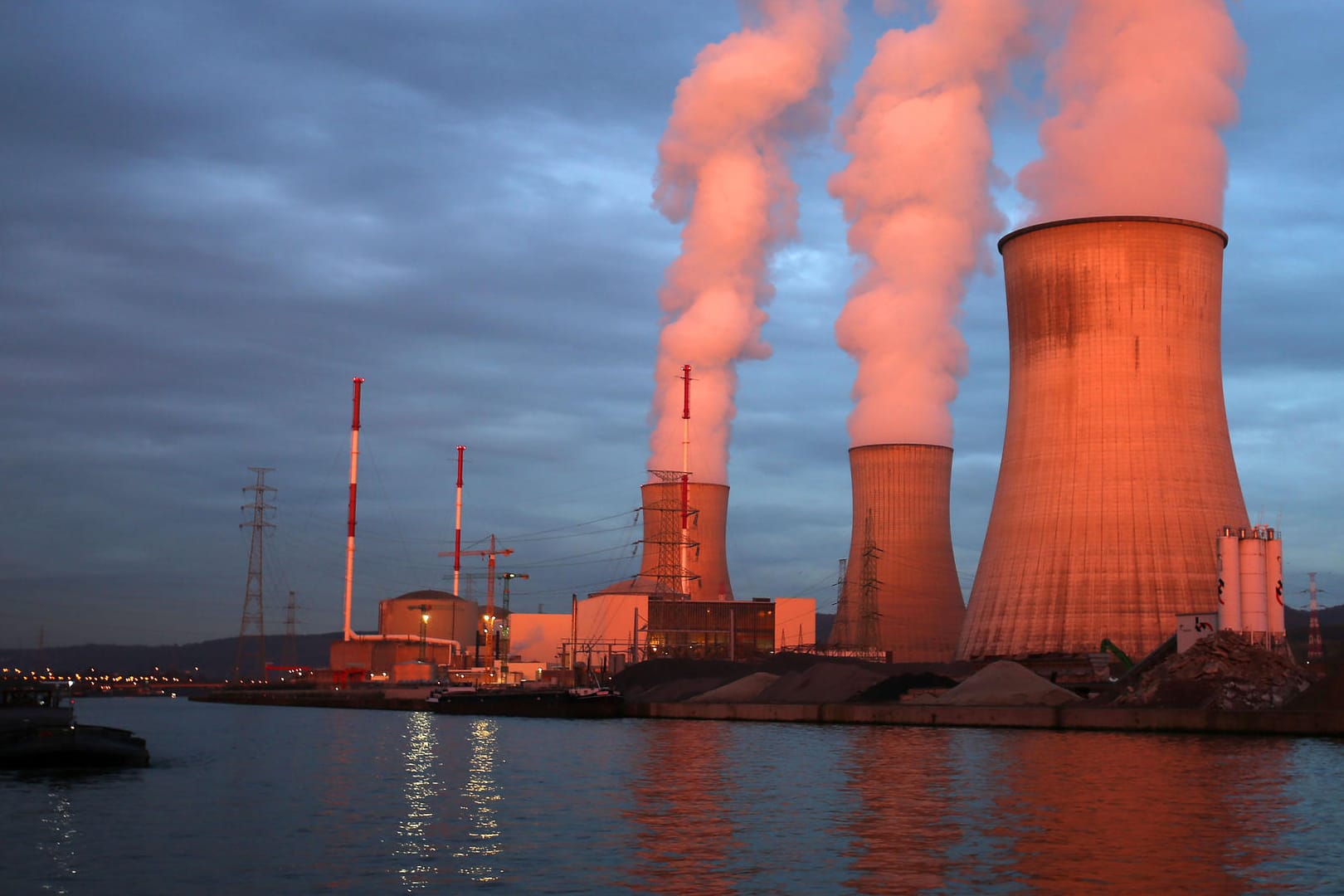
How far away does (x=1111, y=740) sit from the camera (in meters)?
30.4

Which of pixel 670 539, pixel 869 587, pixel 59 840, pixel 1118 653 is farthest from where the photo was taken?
pixel 670 539

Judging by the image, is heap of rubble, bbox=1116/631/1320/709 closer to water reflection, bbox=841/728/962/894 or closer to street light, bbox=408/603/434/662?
water reflection, bbox=841/728/962/894

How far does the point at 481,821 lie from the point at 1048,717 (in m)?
22.2

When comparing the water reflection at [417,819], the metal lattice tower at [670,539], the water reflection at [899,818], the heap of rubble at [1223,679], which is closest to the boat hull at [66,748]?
the water reflection at [417,819]

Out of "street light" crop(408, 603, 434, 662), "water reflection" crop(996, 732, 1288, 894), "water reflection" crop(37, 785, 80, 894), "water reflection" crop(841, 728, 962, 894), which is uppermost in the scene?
"street light" crop(408, 603, 434, 662)

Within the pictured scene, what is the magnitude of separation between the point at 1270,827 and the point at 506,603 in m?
69.0

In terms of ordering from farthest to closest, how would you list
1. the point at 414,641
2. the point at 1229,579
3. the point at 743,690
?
the point at 414,641, the point at 743,690, the point at 1229,579

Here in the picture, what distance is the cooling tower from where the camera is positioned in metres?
36.2

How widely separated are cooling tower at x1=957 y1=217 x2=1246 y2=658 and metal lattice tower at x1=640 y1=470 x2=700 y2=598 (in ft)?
79.3

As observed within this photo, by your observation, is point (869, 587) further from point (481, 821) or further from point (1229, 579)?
point (481, 821)

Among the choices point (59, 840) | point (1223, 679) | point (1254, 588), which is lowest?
point (59, 840)

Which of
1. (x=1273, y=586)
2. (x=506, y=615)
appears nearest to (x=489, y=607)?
(x=506, y=615)

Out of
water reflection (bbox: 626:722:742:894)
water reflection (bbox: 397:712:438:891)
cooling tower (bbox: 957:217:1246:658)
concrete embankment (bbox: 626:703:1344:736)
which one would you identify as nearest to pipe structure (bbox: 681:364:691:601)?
concrete embankment (bbox: 626:703:1344:736)

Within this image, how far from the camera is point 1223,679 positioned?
34344 millimetres
